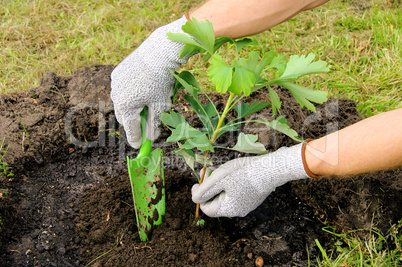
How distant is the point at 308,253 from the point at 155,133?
112cm

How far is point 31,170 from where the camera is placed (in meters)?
2.35

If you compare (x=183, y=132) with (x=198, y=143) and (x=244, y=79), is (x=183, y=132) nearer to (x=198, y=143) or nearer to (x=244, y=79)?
(x=198, y=143)

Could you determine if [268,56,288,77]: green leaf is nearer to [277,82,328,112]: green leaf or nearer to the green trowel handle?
[277,82,328,112]: green leaf

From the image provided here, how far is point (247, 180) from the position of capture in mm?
1829

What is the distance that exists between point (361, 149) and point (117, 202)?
1451 mm

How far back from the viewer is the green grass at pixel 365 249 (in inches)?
75.4

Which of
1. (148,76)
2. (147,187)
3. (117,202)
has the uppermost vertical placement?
(148,76)

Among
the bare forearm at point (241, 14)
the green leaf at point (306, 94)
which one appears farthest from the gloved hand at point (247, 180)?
the bare forearm at point (241, 14)

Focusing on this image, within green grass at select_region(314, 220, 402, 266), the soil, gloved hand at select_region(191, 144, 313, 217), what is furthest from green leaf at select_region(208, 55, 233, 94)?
green grass at select_region(314, 220, 402, 266)

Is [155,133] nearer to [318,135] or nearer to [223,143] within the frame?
[223,143]

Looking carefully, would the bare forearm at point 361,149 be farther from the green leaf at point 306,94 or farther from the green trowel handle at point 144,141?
the green trowel handle at point 144,141

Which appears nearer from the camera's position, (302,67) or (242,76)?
(242,76)

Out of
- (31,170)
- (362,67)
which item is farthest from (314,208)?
(31,170)

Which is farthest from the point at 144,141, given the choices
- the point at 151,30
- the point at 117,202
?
the point at 151,30
